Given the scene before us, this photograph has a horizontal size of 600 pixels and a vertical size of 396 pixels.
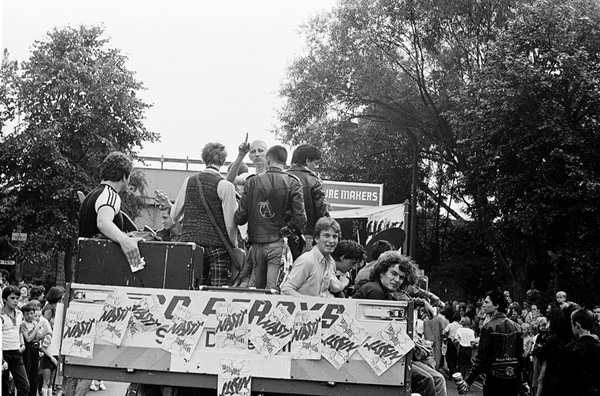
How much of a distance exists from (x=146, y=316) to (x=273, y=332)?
757mm

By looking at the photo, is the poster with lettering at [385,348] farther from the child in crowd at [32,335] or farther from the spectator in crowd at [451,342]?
the spectator in crowd at [451,342]

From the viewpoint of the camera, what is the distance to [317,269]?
664cm

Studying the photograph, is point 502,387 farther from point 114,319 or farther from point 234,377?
point 114,319

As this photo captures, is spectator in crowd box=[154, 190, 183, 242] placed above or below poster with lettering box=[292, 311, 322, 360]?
above

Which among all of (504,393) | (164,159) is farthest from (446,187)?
(504,393)

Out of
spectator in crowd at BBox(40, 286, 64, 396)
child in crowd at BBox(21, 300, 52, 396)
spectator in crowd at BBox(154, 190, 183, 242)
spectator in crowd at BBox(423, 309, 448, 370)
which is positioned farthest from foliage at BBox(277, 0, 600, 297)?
spectator in crowd at BBox(154, 190, 183, 242)

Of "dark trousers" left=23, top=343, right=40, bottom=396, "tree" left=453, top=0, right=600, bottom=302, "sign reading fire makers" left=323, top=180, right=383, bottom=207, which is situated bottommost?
"dark trousers" left=23, top=343, right=40, bottom=396

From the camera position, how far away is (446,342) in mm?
26781

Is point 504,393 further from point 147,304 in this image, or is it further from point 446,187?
point 446,187

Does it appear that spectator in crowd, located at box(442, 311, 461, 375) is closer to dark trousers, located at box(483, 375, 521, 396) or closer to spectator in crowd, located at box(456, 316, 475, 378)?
spectator in crowd, located at box(456, 316, 475, 378)

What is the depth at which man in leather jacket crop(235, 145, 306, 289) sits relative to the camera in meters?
7.63

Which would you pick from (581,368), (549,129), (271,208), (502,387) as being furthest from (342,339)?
(549,129)

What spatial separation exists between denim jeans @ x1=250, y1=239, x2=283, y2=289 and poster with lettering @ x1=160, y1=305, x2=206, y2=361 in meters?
1.92

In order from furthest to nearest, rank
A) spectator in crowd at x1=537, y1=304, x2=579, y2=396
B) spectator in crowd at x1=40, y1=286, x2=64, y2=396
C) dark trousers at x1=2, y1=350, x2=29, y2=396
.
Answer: spectator in crowd at x1=40, y1=286, x2=64, y2=396
dark trousers at x1=2, y1=350, x2=29, y2=396
spectator in crowd at x1=537, y1=304, x2=579, y2=396
